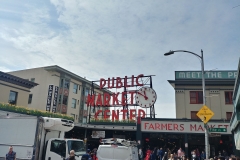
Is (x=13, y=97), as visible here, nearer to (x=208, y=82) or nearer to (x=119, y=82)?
(x=119, y=82)

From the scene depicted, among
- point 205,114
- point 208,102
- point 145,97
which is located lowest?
point 205,114

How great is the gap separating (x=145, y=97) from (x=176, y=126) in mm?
6733

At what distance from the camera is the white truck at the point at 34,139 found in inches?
497

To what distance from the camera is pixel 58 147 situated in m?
13.4

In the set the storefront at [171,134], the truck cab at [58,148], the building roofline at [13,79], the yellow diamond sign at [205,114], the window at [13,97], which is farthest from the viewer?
the window at [13,97]

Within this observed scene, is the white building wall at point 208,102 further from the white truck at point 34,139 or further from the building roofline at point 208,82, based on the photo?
the white truck at point 34,139

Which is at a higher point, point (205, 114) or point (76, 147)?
point (205, 114)

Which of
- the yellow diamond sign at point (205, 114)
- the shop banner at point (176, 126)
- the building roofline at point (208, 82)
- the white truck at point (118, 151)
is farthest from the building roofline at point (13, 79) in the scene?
the yellow diamond sign at point (205, 114)

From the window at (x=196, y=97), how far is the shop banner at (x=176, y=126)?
6.74m

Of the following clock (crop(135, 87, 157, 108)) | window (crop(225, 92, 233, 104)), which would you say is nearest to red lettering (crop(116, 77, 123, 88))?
clock (crop(135, 87, 157, 108))

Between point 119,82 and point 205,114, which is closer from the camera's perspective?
point 205,114

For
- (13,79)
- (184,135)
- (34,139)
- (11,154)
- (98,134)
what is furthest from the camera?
(98,134)

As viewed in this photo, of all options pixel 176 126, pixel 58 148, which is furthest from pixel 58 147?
pixel 176 126

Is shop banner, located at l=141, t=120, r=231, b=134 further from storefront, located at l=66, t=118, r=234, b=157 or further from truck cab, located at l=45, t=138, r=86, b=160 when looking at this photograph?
truck cab, located at l=45, t=138, r=86, b=160
